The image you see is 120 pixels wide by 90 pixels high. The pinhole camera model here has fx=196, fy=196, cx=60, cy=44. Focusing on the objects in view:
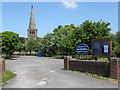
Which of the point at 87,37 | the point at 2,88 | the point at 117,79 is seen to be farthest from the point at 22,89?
the point at 87,37

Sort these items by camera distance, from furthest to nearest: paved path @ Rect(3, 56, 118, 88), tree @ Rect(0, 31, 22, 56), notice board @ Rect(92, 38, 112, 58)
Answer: tree @ Rect(0, 31, 22, 56) → notice board @ Rect(92, 38, 112, 58) → paved path @ Rect(3, 56, 118, 88)

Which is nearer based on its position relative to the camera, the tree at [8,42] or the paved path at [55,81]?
the paved path at [55,81]

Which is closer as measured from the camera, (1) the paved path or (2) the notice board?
(1) the paved path

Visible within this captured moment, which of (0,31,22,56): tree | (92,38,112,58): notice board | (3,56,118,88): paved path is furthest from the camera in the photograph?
(0,31,22,56): tree

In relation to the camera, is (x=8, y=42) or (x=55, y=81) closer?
(x=55, y=81)

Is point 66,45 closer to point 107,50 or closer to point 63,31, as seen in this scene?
point 63,31

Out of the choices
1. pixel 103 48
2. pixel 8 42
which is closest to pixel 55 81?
pixel 103 48

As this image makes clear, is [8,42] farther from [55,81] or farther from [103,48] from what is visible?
[55,81]

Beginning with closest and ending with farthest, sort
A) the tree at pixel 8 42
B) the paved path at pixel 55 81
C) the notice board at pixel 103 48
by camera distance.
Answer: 1. the paved path at pixel 55 81
2. the notice board at pixel 103 48
3. the tree at pixel 8 42

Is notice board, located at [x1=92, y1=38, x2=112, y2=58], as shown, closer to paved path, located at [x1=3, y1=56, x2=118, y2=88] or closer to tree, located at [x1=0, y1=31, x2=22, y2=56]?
paved path, located at [x1=3, y1=56, x2=118, y2=88]

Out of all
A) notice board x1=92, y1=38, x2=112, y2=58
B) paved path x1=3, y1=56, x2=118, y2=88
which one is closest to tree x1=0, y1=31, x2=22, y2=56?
paved path x1=3, y1=56, x2=118, y2=88

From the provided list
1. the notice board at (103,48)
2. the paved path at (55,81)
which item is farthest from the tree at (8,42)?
the notice board at (103,48)

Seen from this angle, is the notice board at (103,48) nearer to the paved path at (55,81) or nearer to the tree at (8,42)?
the paved path at (55,81)

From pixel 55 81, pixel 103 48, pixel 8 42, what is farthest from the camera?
pixel 8 42
